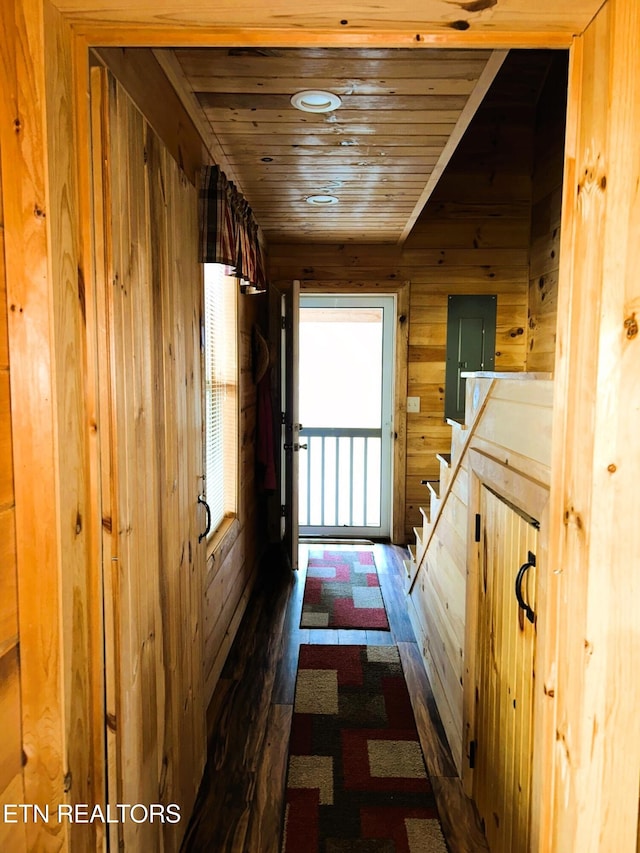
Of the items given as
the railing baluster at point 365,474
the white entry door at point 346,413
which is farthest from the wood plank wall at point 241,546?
the railing baluster at point 365,474

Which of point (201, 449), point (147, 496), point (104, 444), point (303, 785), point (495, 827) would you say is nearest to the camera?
point (104, 444)

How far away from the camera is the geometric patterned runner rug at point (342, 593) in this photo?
131 inches

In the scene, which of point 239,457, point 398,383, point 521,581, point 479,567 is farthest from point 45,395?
point 398,383

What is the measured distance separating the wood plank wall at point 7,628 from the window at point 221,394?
171 cm

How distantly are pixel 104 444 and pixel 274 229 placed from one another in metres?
3.17

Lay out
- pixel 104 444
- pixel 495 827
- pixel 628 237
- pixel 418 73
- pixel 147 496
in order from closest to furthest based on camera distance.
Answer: pixel 628 237, pixel 104 444, pixel 147 496, pixel 495 827, pixel 418 73

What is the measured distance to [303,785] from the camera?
6.63ft

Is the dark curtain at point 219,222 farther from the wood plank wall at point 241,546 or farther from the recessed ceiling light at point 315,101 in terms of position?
the wood plank wall at point 241,546

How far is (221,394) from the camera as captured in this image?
301cm

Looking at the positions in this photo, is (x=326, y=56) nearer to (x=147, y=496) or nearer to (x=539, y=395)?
(x=539, y=395)

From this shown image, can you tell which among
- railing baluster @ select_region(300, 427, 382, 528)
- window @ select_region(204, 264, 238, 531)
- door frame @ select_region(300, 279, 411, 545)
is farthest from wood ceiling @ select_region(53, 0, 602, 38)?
railing baluster @ select_region(300, 427, 382, 528)

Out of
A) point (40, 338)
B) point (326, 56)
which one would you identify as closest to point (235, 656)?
point (40, 338)

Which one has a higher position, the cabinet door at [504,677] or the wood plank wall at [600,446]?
the wood plank wall at [600,446]

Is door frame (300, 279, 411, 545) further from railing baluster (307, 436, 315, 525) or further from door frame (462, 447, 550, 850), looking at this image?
door frame (462, 447, 550, 850)
